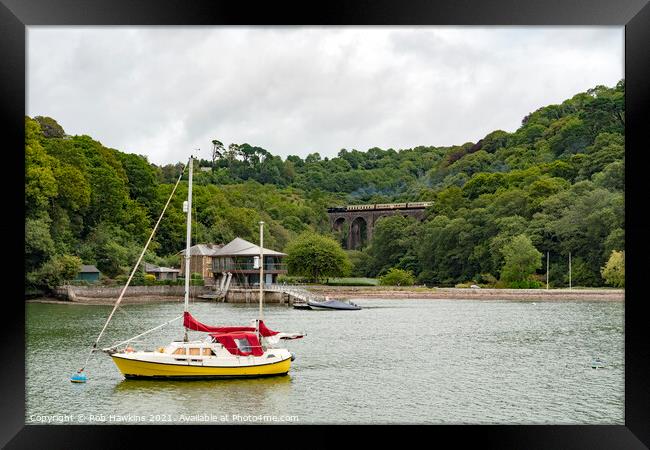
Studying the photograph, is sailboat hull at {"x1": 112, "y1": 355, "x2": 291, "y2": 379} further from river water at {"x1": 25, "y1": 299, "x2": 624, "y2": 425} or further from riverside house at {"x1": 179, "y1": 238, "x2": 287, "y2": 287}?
riverside house at {"x1": 179, "y1": 238, "x2": 287, "y2": 287}

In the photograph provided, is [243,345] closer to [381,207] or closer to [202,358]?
[202,358]

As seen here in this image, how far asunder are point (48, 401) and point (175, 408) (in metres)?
1.57

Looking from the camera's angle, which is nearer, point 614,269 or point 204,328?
point 204,328

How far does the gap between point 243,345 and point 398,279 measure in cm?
2258

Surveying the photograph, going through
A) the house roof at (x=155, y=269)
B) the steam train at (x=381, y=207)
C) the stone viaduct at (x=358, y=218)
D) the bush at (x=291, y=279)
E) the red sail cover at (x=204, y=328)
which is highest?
the steam train at (x=381, y=207)

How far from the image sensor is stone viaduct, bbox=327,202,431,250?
127 feet

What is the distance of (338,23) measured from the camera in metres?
5.18

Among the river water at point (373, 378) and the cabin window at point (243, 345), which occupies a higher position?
the cabin window at point (243, 345)

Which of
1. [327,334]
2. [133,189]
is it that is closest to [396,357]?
[327,334]

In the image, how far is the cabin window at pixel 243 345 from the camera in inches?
377

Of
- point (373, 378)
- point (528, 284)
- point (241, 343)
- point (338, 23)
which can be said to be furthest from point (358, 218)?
point (338, 23)

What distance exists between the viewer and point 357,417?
7.89 m

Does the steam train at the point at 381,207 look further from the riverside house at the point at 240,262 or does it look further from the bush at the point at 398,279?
the riverside house at the point at 240,262

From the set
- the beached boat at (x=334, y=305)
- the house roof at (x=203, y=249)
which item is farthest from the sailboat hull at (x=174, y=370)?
the house roof at (x=203, y=249)
